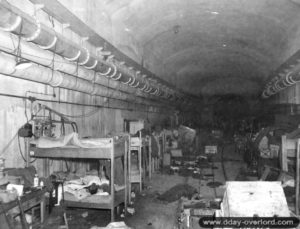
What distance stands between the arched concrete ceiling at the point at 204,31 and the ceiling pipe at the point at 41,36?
5.88 feet

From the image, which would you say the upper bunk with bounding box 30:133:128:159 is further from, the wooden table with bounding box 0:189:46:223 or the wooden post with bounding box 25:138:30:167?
the wooden table with bounding box 0:189:46:223

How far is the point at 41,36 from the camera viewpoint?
4.39 metres

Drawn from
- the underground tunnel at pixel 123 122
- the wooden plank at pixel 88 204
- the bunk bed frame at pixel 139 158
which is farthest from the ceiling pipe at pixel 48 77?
the wooden plank at pixel 88 204

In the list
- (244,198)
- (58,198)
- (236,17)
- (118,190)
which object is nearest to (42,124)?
(58,198)

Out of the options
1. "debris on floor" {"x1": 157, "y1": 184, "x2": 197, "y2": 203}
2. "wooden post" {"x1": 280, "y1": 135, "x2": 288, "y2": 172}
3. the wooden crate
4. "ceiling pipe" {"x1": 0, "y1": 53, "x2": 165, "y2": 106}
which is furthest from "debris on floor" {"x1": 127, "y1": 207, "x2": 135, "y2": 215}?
"wooden post" {"x1": 280, "y1": 135, "x2": 288, "y2": 172}

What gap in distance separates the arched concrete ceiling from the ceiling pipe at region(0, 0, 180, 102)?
179 cm

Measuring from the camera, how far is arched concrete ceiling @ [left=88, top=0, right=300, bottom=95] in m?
7.88

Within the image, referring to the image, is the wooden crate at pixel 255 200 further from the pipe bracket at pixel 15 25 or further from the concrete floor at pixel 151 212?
the pipe bracket at pixel 15 25

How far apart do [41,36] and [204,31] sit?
23.9 ft

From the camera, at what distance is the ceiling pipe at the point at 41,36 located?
3613 mm

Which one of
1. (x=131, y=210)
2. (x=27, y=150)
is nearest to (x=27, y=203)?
(x=27, y=150)

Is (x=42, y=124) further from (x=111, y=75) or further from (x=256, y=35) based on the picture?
(x=256, y=35)

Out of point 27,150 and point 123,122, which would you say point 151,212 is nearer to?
point 27,150

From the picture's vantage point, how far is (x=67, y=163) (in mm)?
7605
